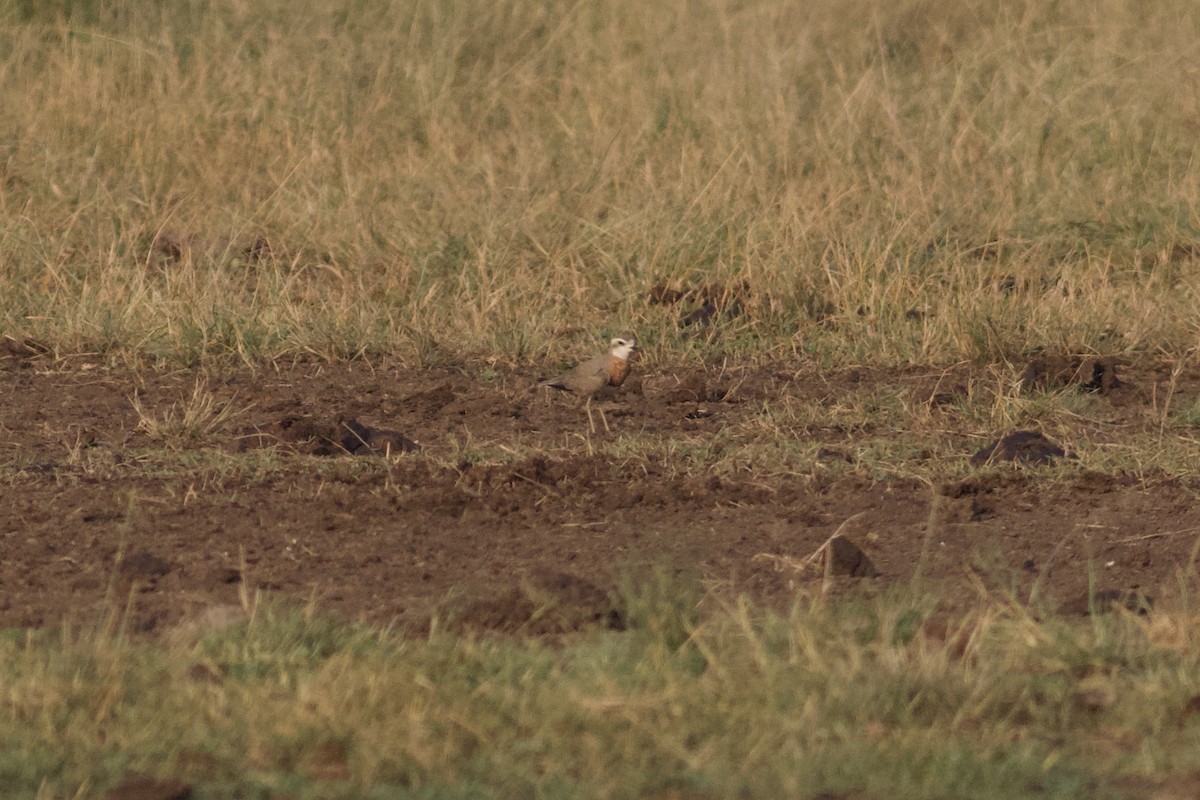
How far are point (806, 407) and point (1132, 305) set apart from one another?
1.83 meters

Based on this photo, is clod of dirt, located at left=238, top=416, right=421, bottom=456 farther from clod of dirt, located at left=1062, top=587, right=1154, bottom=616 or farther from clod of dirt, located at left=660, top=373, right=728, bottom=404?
clod of dirt, located at left=1062, top=587, right=1154, bottom=616

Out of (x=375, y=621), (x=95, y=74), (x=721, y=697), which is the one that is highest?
(x=721, y=697)

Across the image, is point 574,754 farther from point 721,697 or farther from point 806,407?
point 806,407

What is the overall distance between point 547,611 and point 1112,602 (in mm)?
1265

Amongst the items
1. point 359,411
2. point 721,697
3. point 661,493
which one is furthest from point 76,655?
point 359,411

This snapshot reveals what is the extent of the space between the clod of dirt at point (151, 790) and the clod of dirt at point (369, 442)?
2571 mm

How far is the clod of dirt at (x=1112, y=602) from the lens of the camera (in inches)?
157

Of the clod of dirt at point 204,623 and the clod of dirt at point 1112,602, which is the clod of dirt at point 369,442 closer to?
the clod of dirt at point 204,623

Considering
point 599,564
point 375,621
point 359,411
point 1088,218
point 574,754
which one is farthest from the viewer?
point 1088,218

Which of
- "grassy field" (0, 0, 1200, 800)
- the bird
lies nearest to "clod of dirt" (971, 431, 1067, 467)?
"grassy field" (0, 0, 1200, 800)

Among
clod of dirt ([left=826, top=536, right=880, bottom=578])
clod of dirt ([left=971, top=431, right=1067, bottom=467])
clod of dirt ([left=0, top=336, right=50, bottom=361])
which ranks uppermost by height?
clod of dirt ([left=826, top=536, right=880, bottom=578])

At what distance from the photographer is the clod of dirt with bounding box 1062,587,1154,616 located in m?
3.99

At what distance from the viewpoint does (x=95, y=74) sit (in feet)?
30.2

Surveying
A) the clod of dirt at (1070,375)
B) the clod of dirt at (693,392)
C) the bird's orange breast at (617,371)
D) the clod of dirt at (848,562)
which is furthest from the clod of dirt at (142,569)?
the clod of dirt at (1070,375)
